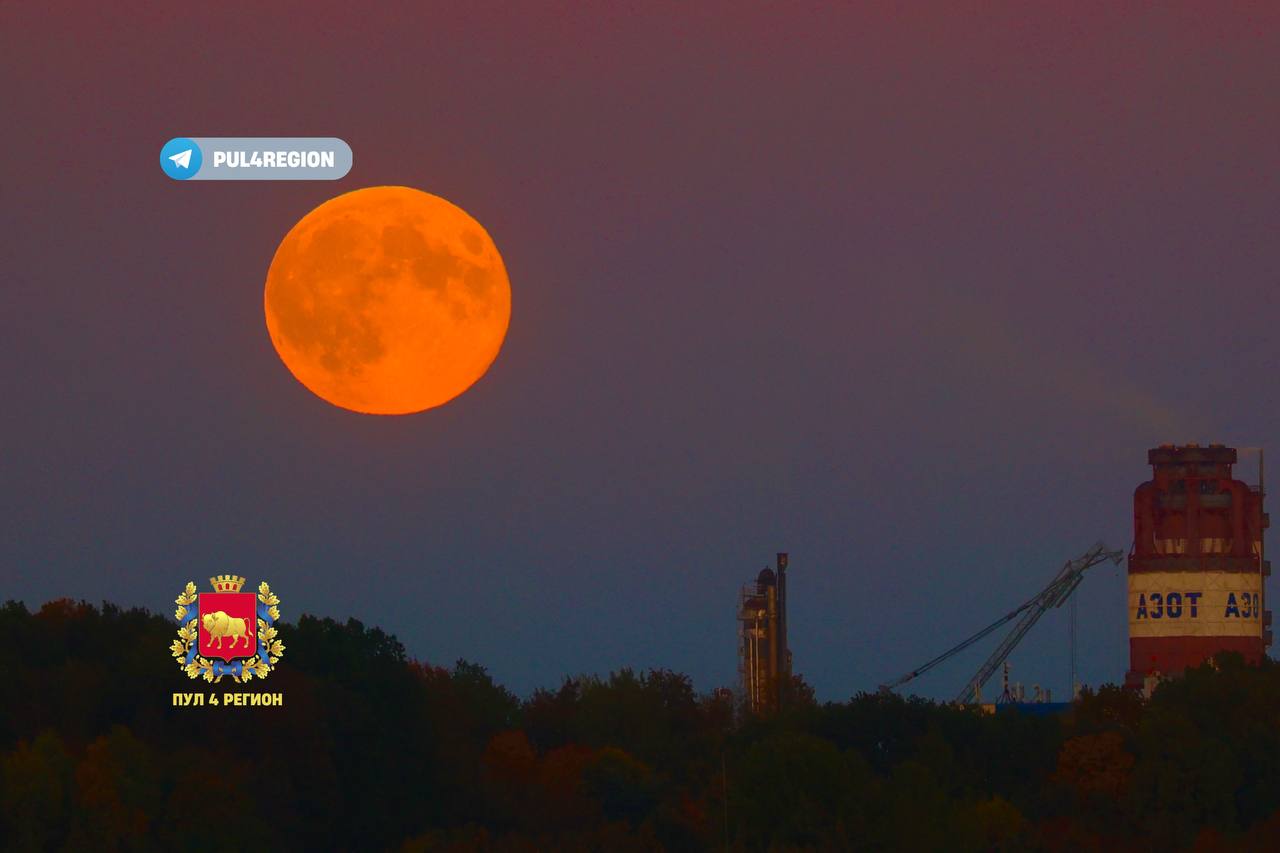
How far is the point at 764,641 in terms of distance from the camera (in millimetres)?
148625

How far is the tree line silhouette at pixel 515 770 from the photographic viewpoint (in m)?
78.6

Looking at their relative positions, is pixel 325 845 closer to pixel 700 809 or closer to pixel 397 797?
pixel 397 797

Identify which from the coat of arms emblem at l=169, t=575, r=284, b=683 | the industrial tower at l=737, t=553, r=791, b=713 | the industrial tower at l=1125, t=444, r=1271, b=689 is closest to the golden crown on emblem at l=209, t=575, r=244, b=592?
the coat of arms emblem at l=169, t=575, r=284, b=683

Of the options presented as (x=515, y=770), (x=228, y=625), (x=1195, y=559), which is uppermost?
(x=1195, y=559)

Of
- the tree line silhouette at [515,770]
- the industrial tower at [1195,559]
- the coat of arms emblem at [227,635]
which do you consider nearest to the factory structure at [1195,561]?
the industrial tower at [1195,559]

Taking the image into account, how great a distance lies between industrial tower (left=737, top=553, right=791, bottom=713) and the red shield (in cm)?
7231

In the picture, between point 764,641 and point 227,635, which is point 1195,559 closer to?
point 764,641

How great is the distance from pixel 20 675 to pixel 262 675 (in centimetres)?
1314

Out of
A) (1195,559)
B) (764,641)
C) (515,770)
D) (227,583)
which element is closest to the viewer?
(227,583)

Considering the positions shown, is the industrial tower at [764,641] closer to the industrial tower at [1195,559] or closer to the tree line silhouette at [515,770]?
the tree line silhouette at [515,770]

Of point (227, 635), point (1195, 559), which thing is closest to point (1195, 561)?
point (1195, 559)

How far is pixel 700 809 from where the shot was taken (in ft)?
330

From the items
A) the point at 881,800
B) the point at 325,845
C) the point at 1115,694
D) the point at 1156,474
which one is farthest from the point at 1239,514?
the point at 325,845

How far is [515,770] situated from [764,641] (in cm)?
3969
